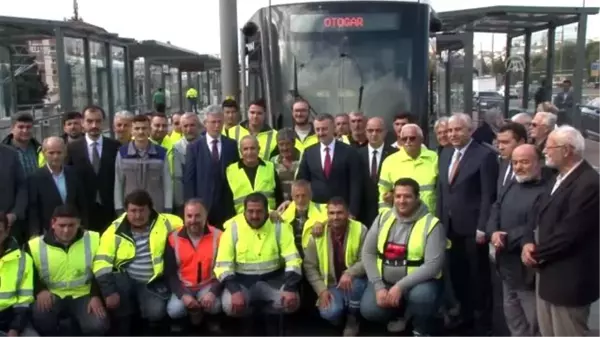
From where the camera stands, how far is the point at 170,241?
19.0 ft

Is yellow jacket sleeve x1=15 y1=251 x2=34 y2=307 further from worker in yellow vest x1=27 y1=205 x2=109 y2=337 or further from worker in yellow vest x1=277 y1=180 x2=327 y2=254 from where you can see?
worker in yellow vest x1=277 y1=180 x2=327 y2=254

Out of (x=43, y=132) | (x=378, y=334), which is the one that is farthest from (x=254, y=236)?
(x=43, y=132)

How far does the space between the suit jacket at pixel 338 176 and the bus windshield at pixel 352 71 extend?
2.92 meters

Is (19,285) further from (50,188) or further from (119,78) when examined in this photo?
(119,78)

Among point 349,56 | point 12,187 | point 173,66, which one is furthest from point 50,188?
point 173,66

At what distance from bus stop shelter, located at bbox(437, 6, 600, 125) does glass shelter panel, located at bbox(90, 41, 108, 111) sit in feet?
24.9

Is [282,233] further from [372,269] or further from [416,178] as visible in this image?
[416,178]

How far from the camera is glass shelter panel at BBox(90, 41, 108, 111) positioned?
51.5 feet

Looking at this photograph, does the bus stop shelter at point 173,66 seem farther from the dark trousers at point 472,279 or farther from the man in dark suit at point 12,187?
the dark trousers at point 472,279

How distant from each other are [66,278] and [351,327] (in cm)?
228

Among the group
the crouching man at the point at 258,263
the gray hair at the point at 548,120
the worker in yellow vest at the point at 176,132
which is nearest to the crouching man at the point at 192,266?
the crouching man at the point at 258,263

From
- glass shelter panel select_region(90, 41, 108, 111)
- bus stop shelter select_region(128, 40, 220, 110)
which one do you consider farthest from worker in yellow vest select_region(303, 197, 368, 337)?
bus stop shelter select_region(128, 40, 220, 110)

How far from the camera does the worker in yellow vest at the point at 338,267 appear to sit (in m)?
5.72

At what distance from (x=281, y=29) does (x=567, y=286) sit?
599 centimetres
